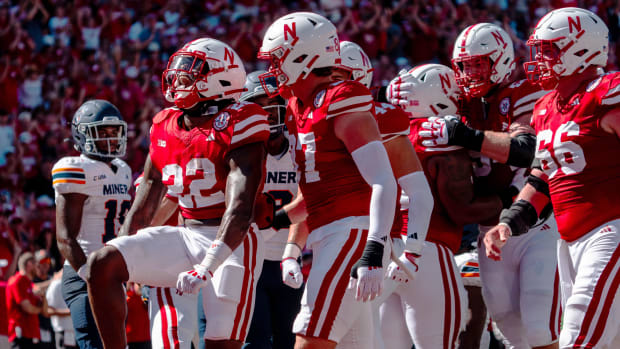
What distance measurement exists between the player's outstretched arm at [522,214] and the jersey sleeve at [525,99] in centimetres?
50

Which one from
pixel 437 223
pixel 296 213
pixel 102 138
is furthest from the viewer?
pixel 102 138

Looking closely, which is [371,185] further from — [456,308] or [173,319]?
[173,319]

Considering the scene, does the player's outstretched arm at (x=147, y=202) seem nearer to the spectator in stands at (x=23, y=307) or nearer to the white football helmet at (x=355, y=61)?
the white football helmet at (x=355, y=61)

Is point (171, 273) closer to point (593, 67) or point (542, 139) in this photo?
point (542, 139)

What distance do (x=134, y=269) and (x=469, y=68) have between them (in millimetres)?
2296

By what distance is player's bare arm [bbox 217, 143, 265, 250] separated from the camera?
4188 millimetres

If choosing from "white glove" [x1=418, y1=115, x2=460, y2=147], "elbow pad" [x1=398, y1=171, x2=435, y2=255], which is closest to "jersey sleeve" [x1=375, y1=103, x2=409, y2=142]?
"elbow pad" [x1=398, y1=171, x2=435, y2=255]

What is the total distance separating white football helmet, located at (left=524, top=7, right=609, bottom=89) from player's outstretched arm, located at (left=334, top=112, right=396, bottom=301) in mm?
1064

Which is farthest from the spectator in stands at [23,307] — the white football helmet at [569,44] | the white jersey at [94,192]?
the white football helmet at [569,44]

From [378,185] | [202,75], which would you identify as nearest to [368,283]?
[378,185]

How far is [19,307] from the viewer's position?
950cm

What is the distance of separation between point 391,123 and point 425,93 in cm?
78

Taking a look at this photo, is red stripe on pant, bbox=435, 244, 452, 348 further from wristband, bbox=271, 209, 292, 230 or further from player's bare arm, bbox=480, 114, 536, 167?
wristband, bbox=271, 209, 292, 230

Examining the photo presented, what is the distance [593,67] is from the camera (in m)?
4.40
